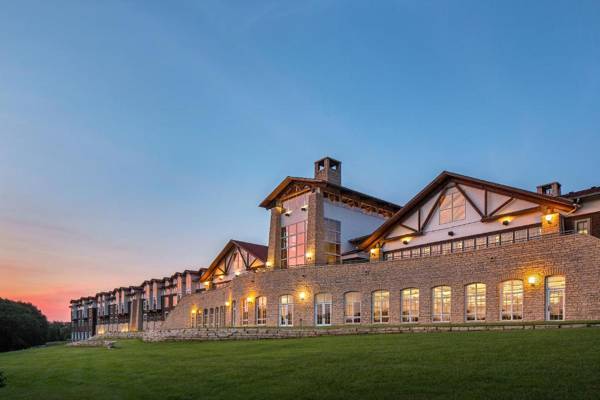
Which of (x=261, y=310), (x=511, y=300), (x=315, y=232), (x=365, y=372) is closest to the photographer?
(x=365, y=372)

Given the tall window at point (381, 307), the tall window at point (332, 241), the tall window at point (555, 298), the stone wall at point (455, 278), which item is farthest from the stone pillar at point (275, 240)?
the tall window at point (555, 298)

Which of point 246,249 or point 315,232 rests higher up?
point 315,232

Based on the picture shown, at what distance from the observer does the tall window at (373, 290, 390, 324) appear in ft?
111

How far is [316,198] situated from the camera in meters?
42.6

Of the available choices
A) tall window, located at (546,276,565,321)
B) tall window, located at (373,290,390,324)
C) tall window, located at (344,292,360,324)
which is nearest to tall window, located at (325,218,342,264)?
tall window, located at (344,292,360,324)

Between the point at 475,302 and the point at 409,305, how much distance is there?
14.5ft

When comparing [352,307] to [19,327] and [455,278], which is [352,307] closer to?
[455,278]

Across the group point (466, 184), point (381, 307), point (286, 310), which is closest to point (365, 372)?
point (381, 307)

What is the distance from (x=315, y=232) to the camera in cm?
4184

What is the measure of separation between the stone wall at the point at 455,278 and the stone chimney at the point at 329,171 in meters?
9.01

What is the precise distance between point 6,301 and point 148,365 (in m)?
68.4

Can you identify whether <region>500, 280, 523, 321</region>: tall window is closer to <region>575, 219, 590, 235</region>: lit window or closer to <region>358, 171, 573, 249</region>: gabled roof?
<region>575, 219, 590, 235</region>: lit window

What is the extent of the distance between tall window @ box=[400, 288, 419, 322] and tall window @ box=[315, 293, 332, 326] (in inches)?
227

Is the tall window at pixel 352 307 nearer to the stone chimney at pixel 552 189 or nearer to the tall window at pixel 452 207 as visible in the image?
the tall window at pixel 452 207
